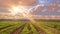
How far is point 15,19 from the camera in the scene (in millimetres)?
4316

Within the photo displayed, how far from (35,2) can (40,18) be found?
37 cm

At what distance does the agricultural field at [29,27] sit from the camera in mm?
4250

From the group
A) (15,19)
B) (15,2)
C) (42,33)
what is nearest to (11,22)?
(15,19)

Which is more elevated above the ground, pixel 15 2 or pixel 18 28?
pixel 15 2

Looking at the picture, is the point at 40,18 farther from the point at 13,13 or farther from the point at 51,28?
the point at 13,13

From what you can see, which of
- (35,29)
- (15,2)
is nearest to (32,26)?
(35,29)

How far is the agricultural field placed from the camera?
425 centimetres

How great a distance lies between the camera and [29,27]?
4270 millimetres

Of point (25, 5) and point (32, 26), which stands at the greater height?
point (25, 5)

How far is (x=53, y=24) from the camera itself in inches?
170

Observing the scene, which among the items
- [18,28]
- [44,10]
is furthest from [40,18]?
[18,28]

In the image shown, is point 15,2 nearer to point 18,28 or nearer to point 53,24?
point 18,28

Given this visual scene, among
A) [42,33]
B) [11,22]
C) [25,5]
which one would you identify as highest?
[25,5]

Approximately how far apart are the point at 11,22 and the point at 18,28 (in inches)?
8.1
